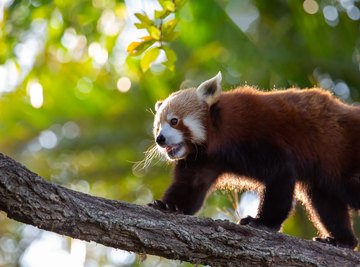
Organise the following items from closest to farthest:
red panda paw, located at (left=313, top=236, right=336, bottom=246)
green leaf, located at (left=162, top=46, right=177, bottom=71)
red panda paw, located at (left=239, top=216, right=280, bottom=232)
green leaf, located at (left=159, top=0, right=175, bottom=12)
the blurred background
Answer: green leaf, located at (left=159, top=0, right=175, bottom=12), green leaf, located at (left=162, top=46, right=177, bottom=71), red panda paw, located at (left=239, top=216, right=280, bottom=232), red panda paw, located at (left=313, top=236, right=336, bottom=246), the blurred background

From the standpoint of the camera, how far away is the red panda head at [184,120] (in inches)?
249

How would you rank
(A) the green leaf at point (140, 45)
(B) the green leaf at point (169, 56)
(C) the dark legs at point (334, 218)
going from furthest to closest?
(C) the dark legs at point (334, 218) → (B) the green leaf at point (169, 56) → (A) the green leaf at point (140, 45)

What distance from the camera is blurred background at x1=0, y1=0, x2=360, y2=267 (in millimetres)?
9656

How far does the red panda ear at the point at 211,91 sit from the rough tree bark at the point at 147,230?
1.48 meters

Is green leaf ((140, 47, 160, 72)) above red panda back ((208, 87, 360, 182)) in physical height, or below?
below

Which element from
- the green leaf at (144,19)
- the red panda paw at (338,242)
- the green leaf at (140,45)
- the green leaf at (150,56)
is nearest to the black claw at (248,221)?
the red panda paw at (338,242)

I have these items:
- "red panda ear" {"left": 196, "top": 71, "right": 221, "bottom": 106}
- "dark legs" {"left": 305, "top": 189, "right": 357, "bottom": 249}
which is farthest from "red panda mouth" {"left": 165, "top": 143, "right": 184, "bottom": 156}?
"dark legs" {"left": 305, "top": 189, "right": 357, "bottom": 249}

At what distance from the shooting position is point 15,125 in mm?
11086

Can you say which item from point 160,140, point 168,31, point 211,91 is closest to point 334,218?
point 211,91

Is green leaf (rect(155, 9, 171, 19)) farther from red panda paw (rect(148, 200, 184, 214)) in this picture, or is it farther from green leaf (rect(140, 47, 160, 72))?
red panda paw (rect(148, 200, 184, 214))

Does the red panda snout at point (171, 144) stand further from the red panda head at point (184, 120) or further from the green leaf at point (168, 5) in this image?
the green leaf at point (168, 5)

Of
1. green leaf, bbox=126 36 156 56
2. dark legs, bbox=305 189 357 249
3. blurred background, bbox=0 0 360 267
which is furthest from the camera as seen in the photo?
blurred background, bbox=0 0 360 267

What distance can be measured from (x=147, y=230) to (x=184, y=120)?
1.63 m

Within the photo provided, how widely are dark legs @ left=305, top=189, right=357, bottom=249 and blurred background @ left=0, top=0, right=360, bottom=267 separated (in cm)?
251
